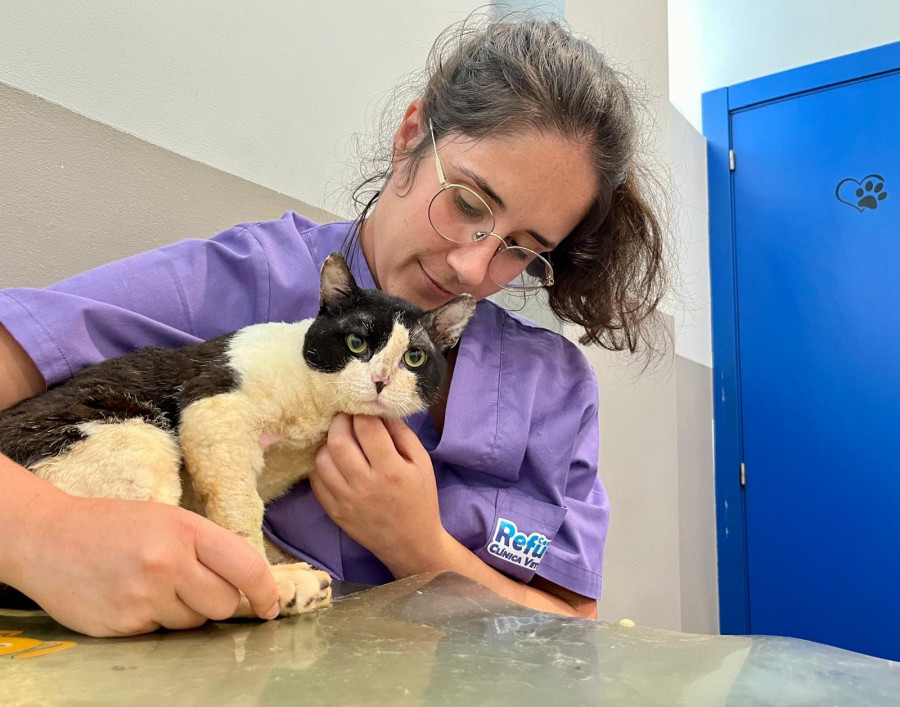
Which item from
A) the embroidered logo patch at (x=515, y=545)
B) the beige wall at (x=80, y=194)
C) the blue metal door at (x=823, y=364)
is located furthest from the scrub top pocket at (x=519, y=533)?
the blue metal door at (x=823, y=364)

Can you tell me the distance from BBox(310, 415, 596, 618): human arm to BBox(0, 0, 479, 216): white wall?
62 cm

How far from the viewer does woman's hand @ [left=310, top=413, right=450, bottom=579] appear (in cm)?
78

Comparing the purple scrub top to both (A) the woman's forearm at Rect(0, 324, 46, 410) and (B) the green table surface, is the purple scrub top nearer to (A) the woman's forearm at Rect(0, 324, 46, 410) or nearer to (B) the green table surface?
(A) the woman's forearm at Rect(0, 324, 46, 410)

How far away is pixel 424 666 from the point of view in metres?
0.47

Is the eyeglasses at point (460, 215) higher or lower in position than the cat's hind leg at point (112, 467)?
higher

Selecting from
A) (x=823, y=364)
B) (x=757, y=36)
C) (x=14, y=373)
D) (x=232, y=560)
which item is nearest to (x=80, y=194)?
(x=14, y=373)

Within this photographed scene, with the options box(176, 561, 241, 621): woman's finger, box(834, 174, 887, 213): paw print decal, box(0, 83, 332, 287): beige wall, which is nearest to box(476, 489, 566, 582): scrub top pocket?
box(176, 561, 241, 621): woman's finger

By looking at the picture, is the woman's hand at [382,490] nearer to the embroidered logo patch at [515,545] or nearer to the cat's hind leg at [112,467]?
the embroidered logo patch at [515,545]

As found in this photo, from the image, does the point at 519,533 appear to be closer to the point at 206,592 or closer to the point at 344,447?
the point at 344,447

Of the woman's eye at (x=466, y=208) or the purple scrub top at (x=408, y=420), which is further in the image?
the woman's eye at (x=466, y=208)

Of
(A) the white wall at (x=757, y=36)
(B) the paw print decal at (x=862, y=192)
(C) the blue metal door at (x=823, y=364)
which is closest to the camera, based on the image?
(C) the blue metal door at (x=823, y=364)

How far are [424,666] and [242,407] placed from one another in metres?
0.34

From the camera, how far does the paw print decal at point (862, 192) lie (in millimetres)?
2871

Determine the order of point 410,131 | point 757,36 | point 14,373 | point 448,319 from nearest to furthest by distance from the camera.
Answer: point 14,373 < point 448,319 < point 410,131 < point 757,36
